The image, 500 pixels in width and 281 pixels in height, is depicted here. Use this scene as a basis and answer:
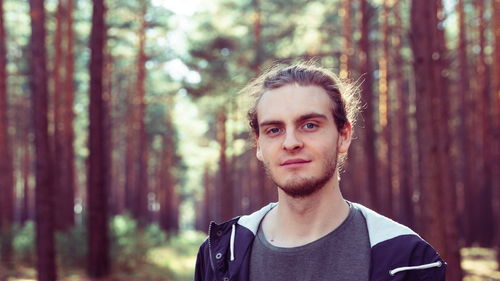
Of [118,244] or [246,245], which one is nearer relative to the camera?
[246,245]

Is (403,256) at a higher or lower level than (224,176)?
higher

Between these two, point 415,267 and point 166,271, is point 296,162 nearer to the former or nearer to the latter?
point 415,267

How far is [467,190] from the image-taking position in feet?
78.6

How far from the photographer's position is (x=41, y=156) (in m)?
10.7

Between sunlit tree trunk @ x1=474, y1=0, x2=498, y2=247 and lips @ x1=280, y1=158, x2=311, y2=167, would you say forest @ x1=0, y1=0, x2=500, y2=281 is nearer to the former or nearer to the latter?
sunlit tree trunk @ x1=474, y1=0, x2=498, y2=247

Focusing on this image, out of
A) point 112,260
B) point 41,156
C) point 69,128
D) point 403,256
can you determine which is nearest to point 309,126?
point 403,256

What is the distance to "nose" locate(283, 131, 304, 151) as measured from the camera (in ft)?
8.31

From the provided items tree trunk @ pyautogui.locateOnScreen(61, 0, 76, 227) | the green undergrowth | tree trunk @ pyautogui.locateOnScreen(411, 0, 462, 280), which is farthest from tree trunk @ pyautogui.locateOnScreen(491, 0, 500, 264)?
tree trunk @ pyautogui.locateOnScreen(61, 0, 76, 227)

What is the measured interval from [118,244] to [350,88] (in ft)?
44.7

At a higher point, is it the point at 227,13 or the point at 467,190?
the point at 227,13

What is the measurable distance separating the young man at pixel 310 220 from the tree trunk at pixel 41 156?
8.64 meters

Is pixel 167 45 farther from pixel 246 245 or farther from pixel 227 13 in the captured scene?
pixel 246 245

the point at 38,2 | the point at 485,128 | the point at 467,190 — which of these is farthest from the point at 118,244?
the point at 467,190

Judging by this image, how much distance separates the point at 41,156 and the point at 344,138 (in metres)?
9.00
